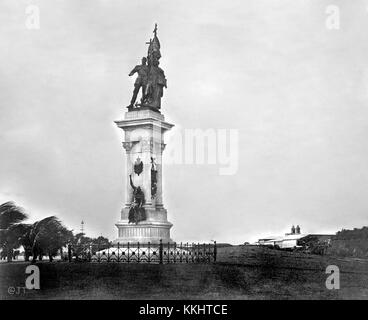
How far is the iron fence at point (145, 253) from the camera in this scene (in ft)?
114

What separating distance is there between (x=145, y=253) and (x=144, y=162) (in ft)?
15.3

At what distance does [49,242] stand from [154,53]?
1069 cm

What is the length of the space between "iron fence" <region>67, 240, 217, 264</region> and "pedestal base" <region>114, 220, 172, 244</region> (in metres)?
0.32

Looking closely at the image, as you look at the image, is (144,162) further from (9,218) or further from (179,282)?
(9,218)

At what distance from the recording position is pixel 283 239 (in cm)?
5962

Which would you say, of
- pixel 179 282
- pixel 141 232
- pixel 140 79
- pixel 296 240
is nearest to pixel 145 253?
pixel 141 232

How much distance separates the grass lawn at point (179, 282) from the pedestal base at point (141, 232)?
3871 millimetres

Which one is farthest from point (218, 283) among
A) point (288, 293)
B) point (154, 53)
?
point (154, 53)

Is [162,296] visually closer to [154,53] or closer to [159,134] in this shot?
[159,134]

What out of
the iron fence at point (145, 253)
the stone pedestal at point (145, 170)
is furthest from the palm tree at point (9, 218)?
the stone pedestal at point (145, 170)

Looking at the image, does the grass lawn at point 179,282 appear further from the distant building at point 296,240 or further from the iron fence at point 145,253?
the distant building at point 296,240

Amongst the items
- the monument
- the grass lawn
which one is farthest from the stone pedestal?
the grass lawn

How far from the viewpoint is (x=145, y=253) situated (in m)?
35.8
